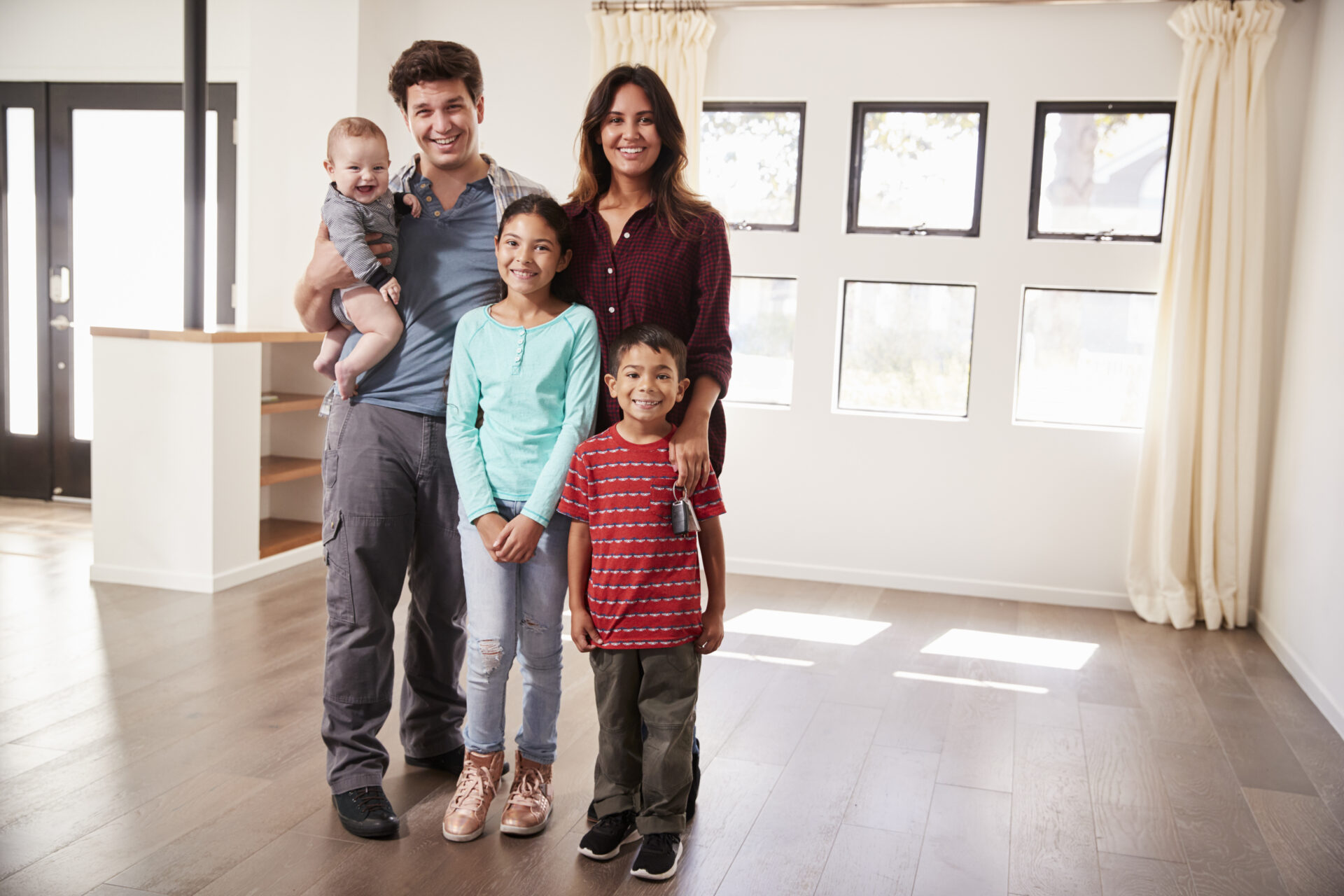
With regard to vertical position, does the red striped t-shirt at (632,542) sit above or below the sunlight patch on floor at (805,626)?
above

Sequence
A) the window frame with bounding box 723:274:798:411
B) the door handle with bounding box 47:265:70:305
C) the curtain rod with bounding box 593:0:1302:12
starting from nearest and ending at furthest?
1. the curtain rod with bounding box 593:0:1302:12
2. the window frame with bounding box 723:274:798:411
3. the door handle with bounding box 47:265:70:305

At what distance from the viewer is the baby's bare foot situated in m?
2.15

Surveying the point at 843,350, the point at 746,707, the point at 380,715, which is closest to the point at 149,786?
the point at 380,715

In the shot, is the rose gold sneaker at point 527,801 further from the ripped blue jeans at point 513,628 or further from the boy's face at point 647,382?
the boy's face at point 647,382

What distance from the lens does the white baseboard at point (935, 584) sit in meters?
4.51

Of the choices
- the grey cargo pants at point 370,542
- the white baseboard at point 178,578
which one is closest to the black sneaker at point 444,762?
the grey cargo pants at point 370,542

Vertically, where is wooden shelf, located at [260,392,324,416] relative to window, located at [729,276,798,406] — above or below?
below

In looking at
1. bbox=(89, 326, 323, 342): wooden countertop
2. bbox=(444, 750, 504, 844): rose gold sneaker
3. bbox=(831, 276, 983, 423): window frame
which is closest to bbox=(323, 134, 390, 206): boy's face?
bbox=(444, 750, 504, 844): rose gold sneaker

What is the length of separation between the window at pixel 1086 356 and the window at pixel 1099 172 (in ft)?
0.88

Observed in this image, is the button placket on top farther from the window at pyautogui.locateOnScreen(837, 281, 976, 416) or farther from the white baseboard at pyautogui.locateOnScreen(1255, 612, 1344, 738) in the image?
the window at pyautogui.locateOnScreen(837, 281, 976, 416)

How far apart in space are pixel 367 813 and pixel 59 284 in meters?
4.46

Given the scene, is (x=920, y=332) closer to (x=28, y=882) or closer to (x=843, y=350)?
(x=843, y=350)

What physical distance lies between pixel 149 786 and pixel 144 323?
373cm

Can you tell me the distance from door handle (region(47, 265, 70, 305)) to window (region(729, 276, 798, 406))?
3.40m
